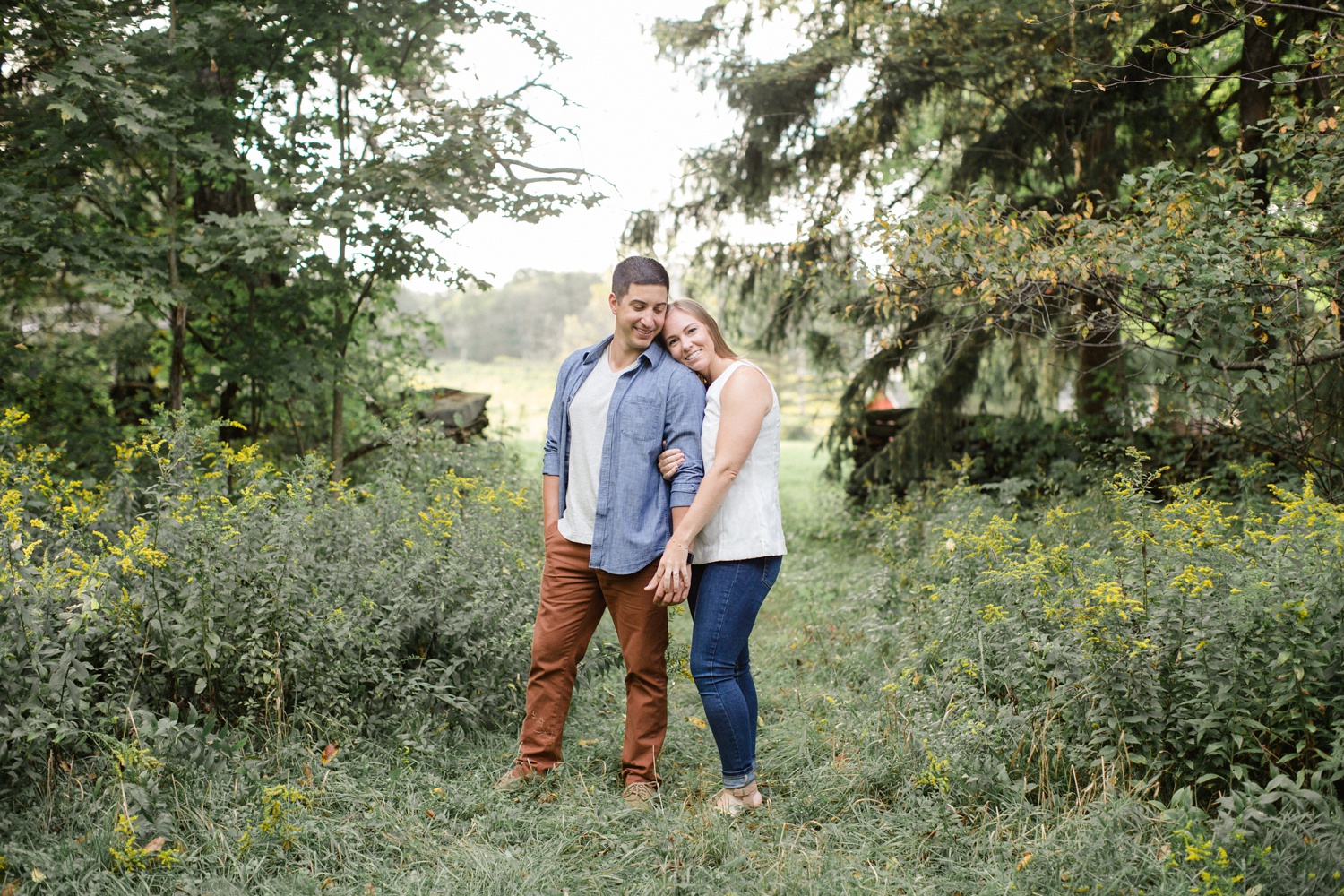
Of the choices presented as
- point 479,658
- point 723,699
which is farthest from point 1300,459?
point 479,658

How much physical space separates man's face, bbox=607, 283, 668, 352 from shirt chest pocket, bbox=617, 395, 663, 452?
0.73ft

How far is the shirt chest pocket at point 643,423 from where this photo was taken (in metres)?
3.14

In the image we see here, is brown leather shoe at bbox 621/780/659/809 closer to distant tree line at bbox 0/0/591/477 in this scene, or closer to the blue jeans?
the blue jeans

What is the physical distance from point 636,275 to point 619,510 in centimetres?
85

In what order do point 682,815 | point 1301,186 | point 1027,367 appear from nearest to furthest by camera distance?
point 682,815, point 1301,186, point 1027,367

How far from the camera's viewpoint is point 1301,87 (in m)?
5.76

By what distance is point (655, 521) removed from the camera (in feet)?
10.3

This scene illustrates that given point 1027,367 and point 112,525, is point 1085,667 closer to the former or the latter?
point 112,525

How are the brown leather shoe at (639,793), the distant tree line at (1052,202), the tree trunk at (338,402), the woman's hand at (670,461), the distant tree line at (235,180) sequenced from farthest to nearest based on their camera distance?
the tree trunk at (338,402) < the distant tree line at (235,180) < the distant tree line at (1052,202) < the brown leather shoe at (639,793) < the woman's hand at (670,461)

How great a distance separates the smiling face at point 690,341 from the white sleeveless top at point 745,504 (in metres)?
0.12

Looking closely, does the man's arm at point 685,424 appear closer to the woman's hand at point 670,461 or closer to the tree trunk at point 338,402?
the woman's hand at point 670,461

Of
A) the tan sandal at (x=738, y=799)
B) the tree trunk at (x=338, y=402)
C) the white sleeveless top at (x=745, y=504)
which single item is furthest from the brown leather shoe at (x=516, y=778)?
the tree trunk at (x=338, y=402)

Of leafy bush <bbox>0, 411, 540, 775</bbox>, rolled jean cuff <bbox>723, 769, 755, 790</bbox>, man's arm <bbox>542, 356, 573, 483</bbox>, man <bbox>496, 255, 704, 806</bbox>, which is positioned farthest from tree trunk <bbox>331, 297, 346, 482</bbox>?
rolled jean cuff <bbox>723, 769, 755, 790</bbox>

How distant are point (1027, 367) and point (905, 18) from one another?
4.03m
